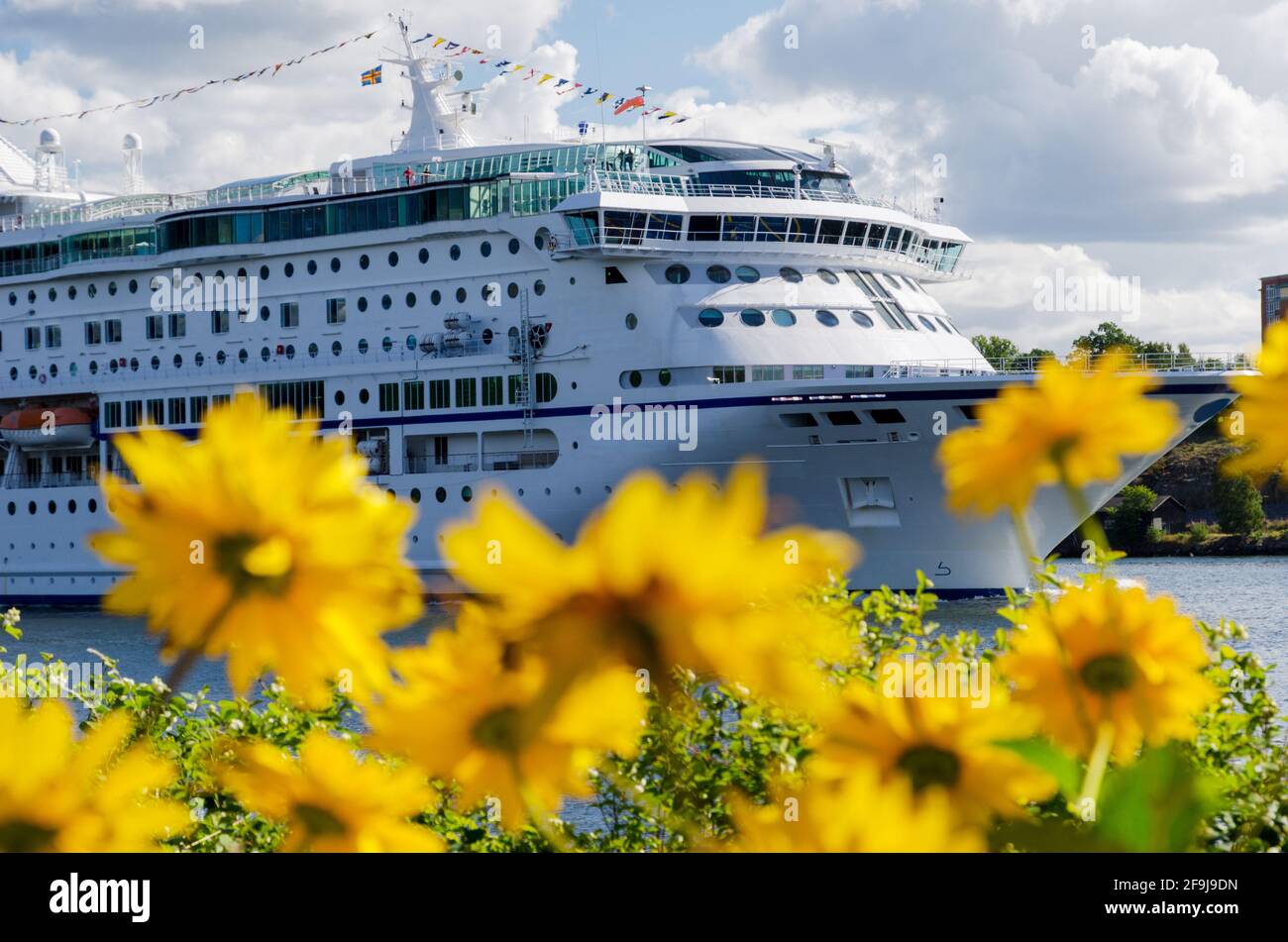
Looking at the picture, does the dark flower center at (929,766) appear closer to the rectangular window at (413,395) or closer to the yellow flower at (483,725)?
the yellow flower at (483,725)

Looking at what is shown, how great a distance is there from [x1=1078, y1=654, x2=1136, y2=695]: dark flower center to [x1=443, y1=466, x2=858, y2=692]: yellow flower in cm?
43

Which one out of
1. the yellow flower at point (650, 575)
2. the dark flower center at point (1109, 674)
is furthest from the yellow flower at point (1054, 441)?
the yellow flower at point (650, 575)

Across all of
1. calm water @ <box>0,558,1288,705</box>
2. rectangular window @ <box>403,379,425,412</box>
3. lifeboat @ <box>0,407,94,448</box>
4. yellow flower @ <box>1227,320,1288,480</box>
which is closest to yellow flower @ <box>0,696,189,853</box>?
yellow flower @ <box>1227,320,1288,480</box>

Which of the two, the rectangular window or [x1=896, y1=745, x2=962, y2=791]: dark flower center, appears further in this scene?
the rectangular window

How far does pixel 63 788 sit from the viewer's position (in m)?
1.01

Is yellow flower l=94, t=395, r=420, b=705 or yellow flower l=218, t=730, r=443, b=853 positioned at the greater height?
yellow flower l=94, t=395, r=420, b=705

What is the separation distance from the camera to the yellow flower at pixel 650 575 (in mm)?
825

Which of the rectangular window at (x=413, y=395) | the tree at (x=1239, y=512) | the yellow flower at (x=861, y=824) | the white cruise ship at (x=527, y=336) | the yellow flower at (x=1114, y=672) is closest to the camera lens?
the yellow flower at (x=861, y=824)

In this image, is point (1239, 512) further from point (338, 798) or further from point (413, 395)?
point (338, 798)

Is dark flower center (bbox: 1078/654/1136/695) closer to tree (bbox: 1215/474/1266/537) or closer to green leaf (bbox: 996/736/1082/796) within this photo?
green leaf (bbox: 996/736/1082/796)

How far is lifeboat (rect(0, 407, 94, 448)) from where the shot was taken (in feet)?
104

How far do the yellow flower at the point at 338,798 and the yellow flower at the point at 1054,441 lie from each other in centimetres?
45

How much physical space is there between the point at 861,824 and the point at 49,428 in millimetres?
32782

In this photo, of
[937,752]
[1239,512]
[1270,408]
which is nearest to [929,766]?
[937,752]
